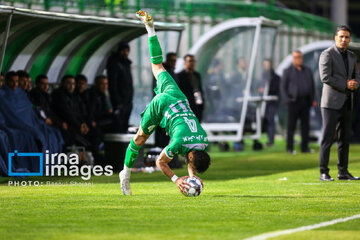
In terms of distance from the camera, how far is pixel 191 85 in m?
19.0

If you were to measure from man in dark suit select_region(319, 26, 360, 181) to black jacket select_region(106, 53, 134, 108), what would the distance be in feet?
18.0

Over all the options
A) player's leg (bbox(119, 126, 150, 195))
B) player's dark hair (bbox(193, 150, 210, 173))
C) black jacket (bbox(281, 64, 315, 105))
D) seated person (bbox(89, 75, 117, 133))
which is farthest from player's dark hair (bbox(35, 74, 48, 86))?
black jacket (bbox(281, 64, 315, 105))

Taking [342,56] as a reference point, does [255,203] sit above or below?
below

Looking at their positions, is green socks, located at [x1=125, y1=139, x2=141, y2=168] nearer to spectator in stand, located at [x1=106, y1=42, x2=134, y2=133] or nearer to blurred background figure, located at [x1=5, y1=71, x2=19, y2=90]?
blurred background figure, located at [x1=5, y1=71, x2=19, y2=90]

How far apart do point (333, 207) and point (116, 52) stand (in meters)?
8.75

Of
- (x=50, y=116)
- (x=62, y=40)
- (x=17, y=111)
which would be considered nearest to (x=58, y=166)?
(x=17, y=111)

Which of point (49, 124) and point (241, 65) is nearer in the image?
point (49, 124)

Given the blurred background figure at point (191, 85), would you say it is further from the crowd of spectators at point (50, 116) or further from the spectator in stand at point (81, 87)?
the spectator in stand at point (81, 87)

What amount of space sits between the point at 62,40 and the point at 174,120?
285 inches

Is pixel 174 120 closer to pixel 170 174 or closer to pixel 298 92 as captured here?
pixel 170 174

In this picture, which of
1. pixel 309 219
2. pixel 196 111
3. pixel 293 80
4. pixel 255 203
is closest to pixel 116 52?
pixel 196 111

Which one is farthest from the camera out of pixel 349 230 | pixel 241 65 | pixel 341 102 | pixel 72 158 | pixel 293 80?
pixel 241 65

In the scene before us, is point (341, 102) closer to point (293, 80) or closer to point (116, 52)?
point (116, 52)

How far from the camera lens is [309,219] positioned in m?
9.36
